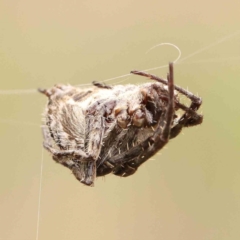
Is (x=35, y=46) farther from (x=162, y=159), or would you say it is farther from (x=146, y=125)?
(x=146, y=125)

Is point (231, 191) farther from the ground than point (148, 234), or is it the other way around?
point (231, 191)

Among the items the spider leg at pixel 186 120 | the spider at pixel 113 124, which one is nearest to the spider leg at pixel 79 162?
the spider at pixel 113 124

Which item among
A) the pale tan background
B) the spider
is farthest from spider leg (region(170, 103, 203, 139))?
the pale tan background

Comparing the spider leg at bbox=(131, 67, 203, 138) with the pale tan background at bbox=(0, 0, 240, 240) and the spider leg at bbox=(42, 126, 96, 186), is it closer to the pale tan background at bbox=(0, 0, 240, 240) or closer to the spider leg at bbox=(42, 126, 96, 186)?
the spider leg at bbox=(42, 126, 96, 186)

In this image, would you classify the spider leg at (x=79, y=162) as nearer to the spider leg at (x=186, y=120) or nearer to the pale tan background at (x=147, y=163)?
the spider leg at (x=186, y=120)

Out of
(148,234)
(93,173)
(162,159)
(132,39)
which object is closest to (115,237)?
(148,234)

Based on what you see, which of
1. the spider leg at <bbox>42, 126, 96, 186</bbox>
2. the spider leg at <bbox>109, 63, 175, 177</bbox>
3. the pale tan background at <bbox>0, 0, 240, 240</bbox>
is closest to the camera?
the spider leg at <bbox>109, 63, 175, 177</bbox>

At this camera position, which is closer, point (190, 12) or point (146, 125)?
point (146, 125)

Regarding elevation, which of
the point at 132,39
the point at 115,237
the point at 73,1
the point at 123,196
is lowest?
the point at 115,237
